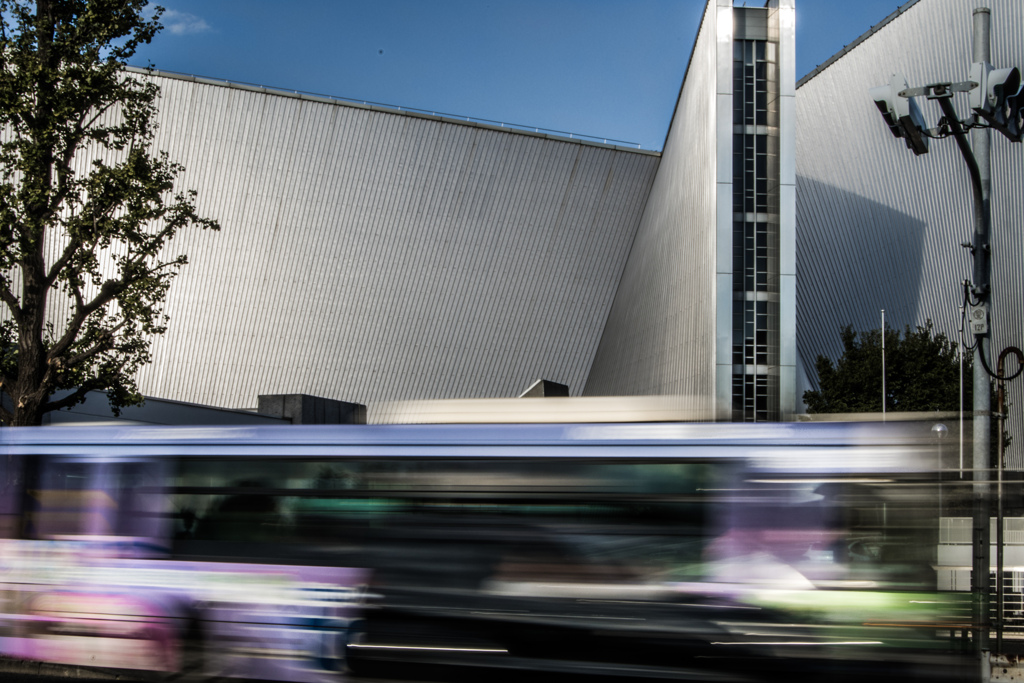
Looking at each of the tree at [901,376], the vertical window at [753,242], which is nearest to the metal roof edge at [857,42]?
the tree at [901,376]

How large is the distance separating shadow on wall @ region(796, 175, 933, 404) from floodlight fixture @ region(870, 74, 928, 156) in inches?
1368

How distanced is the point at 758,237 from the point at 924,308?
2373 cm

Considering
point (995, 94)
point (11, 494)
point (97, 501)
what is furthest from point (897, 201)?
point (11, 494)

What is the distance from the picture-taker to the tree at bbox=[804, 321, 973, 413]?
37.9 metres

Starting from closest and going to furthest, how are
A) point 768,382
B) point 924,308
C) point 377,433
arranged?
point 377,433 < point 768,382 < point 924,308

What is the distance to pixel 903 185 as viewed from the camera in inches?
1624

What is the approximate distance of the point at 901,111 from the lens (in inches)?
314

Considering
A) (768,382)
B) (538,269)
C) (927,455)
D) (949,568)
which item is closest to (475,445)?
(927,455)

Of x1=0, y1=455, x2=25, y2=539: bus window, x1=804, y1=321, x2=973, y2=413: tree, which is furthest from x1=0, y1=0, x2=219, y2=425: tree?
x1=804, y1=321, x2=973, y2=413: tree

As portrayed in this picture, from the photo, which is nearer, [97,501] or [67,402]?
[97,501]

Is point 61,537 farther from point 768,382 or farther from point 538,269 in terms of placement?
point 538,269

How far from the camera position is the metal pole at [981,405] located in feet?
25.8

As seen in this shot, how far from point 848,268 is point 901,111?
39.1 metres

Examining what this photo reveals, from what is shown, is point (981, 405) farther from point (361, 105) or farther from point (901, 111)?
point (361, 105)
